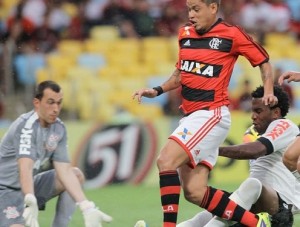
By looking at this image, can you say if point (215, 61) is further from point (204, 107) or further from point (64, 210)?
point (64, 210)

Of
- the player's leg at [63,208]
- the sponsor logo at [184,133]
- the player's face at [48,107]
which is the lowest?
the player's leg at [63,208]

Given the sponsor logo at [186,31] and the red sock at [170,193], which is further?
the sponsor logo at [186,31]

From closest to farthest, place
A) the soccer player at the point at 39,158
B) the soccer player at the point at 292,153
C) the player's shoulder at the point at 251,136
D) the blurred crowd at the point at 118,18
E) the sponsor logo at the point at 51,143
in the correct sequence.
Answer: the soccer player at the point at 292,153, the soccer player at the point at 39,158, the sponsor logo at the point at 51,143, the player's shoulder at the point at 251,136, the blurred crowd at the point at 118,18

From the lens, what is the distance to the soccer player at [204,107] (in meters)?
6.98

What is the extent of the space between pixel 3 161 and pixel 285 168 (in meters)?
2.22

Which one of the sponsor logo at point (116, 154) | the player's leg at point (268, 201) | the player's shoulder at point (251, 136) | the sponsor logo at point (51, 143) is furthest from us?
the sponsor logo at point (116, 154)

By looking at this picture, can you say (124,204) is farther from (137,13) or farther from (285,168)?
(137,13)

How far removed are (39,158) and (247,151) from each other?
5.39ft

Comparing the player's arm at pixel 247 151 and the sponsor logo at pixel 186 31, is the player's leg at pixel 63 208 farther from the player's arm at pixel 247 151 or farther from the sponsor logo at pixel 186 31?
the sponsor logo at pixel 186 31

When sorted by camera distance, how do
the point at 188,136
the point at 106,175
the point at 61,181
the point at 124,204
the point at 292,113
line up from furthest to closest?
1. the point at 292,113
2. the point at 106,175
3. the point at 124,204
4. the point at 61,181
5. the point at 188,136

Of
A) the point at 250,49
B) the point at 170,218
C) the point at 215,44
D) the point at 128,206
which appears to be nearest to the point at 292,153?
the point at 250,49

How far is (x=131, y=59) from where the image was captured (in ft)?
52.9

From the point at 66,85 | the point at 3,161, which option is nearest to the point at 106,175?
the point at 66,85

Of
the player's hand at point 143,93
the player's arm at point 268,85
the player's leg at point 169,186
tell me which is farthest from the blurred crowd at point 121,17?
the player's leg at point 169,186
